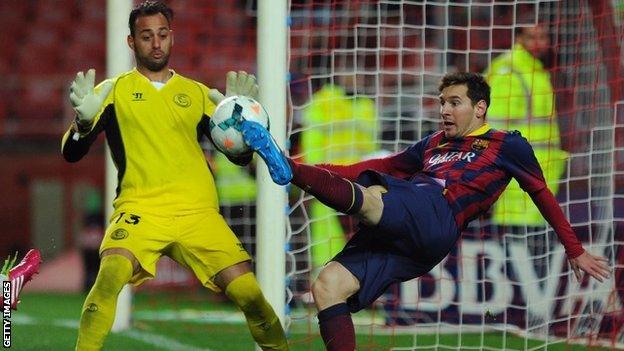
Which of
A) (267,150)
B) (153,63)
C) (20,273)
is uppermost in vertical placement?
(153,63)

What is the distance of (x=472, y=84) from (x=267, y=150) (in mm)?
1175

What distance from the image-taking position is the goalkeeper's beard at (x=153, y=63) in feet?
17.6

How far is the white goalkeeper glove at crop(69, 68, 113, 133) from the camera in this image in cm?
499

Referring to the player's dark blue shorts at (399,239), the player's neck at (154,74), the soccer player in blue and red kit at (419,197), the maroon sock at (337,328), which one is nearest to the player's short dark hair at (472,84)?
the soccer player in blue and red kit at (419,197)

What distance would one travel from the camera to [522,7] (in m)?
7.72

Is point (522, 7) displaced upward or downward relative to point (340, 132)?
upward

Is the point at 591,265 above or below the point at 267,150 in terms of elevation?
below

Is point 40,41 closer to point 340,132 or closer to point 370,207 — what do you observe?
point 340,132

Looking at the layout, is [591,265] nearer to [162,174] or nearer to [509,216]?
[162,174]

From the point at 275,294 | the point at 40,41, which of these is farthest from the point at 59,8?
the point at 275,294

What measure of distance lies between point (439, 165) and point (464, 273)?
268cm

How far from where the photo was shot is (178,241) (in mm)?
5227

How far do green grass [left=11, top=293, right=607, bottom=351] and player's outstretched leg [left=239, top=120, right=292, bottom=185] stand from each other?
229 cm

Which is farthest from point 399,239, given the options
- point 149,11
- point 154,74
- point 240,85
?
point 149,11
